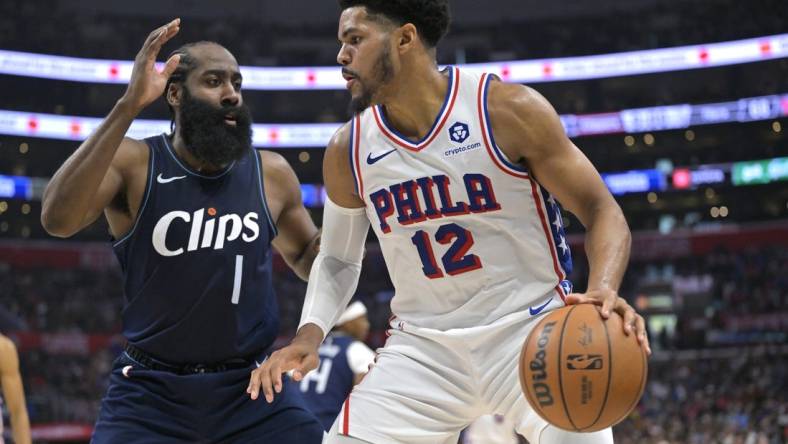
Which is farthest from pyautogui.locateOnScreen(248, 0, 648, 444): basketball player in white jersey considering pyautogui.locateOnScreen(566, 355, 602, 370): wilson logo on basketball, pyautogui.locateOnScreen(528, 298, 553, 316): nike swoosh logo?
pyautogui.locateOnScreen(566, 355, 602, 370): wilson logo on basketball

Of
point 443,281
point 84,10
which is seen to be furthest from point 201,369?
point 84,10

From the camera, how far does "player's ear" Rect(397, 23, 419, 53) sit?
12.2 ft

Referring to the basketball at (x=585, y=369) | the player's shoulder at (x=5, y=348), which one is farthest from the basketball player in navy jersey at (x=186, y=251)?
the player's shoulder at (x=5, y=348)

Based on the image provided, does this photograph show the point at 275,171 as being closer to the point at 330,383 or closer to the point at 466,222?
the point at 466,222

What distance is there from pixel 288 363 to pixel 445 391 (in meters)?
0.59

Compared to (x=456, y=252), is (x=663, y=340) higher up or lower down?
lower down

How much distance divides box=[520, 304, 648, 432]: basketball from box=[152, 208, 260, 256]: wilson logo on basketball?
153 centimetres

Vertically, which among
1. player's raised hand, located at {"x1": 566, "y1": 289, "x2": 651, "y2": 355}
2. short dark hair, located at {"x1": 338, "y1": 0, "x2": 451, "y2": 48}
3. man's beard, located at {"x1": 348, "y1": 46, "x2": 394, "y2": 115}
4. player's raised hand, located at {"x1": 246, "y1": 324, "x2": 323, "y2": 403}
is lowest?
player's raised hand, located at {"x1": 246, "y1": 324, "x2": 323, "y2": 403}

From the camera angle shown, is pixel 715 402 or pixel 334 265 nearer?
pixel 334 265

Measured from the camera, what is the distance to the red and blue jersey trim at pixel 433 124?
11.8ft

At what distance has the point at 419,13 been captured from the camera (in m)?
3.80

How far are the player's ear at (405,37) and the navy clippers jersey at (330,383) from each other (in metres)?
3.89

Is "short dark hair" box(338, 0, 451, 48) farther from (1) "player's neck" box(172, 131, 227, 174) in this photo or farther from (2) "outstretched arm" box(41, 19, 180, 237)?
(1) "player's neck" box(172, 131, 227, 174)

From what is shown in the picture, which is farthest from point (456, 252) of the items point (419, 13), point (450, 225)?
point (419, 13)
